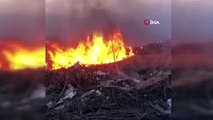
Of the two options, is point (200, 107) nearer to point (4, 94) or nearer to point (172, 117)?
point (172, 117)

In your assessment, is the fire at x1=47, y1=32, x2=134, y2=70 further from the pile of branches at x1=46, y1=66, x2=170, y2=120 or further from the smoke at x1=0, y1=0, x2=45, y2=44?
the smoke at x1=0, y1=0, x2=45, y2=44

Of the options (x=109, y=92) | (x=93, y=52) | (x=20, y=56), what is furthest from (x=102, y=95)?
(x=20, y=56)

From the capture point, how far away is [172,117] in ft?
23.0

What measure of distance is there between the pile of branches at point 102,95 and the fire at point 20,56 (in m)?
0.25

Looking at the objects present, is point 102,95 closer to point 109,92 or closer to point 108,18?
point 109,92

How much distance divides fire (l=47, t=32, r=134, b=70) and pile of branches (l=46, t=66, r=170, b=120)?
0.34ft

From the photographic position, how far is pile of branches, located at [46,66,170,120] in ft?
22.2

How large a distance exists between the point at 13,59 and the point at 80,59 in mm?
939

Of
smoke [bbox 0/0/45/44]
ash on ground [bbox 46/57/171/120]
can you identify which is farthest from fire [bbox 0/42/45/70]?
ash on ground [bbox 46/57/171/120]

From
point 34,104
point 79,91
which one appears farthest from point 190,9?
point 34,104

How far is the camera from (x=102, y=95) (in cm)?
685

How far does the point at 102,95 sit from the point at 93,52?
63 centimetres

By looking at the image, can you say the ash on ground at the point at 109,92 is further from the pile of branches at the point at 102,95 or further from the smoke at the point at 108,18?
the smoke at the point at 108,18

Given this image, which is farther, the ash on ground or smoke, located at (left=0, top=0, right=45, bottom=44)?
the ash on ground
